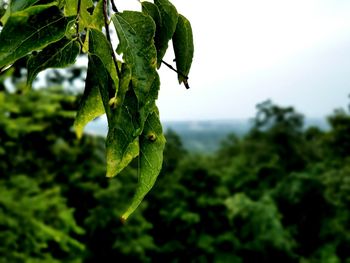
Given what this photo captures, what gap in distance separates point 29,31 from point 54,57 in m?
0.07

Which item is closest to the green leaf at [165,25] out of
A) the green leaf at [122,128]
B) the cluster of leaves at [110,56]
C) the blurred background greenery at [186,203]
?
the cluster of leaves at [110,56]

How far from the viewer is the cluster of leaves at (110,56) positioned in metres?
0.42

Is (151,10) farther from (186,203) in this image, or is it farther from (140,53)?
(186,203)

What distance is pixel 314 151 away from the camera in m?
18.0

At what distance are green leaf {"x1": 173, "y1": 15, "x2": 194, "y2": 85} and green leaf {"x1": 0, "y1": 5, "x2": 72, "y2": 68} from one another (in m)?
0.17

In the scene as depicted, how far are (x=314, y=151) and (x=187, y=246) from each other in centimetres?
763

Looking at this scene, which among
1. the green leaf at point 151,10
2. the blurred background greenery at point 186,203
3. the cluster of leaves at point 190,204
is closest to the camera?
the green leaf at point 151,10

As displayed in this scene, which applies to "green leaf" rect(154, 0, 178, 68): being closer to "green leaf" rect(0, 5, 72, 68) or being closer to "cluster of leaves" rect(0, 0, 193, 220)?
"cluster of leaves" rect(0, 0, 193, 220)

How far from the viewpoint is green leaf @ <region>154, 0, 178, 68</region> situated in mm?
550

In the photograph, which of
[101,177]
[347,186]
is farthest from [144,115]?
[347,186]

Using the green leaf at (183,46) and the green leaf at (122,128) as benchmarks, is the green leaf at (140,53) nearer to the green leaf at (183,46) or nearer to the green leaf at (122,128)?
the green leaf at (122,128)

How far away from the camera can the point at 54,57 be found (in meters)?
0.49

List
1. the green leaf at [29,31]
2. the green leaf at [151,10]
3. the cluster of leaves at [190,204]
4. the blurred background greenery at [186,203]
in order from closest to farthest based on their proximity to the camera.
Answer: the green leaf at [29,31], the green leaf at [151,10], the blurred background greenery at [186,203], the cluster of leaves at [190,204]

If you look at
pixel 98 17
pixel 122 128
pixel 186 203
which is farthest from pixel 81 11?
pixel 186 203
